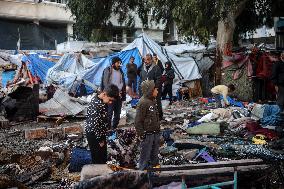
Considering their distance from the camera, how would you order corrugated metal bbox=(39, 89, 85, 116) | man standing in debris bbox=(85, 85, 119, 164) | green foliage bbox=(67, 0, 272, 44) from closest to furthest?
man standing in debris bbox=(85, 85, 119, 164)
corrugated metal bbox=(39, 89, 85, 116)
green foliage bbox=(67, 0, 272, 44)

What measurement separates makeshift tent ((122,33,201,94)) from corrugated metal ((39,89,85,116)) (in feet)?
17.8

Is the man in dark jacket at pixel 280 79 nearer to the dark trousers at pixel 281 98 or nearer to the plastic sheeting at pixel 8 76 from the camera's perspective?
the dark trousers at pixel 281 98

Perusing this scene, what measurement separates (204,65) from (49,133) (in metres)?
10.3

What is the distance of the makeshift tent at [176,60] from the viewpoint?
59.2ft

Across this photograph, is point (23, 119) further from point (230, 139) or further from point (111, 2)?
point (111, 2)

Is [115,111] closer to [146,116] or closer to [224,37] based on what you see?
[146,116]

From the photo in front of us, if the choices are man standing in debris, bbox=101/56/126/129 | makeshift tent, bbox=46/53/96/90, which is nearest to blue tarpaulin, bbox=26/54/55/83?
makeshift tent, bbox=46/53/96/90

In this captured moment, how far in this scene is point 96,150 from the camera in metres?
6.34

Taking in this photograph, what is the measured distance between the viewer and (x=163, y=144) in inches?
348

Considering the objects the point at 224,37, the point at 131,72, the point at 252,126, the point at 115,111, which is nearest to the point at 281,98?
the point at 252,126

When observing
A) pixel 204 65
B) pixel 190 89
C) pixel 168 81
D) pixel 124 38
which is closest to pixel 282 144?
pixel 168 81

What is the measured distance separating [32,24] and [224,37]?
15.7 m

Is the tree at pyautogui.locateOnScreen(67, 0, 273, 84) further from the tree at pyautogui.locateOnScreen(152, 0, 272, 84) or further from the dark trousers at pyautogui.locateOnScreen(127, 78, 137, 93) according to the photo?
the dark trousers at pyautogui.locateOnScreen(127, 78, 137, 93)

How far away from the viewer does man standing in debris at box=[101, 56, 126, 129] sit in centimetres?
998
